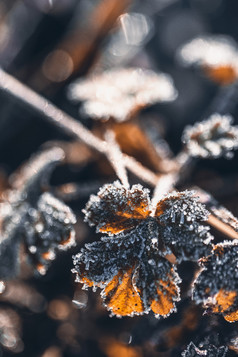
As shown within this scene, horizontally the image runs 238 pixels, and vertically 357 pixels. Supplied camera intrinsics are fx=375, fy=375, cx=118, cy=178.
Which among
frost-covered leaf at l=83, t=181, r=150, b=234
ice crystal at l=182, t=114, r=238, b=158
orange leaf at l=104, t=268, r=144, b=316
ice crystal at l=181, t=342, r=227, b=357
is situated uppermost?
ice crystal at l=182, t=114, r=238, b=158

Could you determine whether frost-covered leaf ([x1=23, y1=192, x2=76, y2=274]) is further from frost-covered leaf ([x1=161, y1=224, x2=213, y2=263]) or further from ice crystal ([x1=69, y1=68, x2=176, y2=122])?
ice crystal ([x1=69, y1=68, x2=176, y2=122])

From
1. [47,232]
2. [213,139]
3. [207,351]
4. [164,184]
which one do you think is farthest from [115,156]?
[207,351]

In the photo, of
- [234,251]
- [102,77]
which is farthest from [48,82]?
[234,251]

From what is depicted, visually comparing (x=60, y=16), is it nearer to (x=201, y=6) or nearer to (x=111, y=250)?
(x=201, y=6)

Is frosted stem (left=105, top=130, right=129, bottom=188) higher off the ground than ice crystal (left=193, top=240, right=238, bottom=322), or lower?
higher

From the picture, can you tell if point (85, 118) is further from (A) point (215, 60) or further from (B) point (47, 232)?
(B) point (47, 232)

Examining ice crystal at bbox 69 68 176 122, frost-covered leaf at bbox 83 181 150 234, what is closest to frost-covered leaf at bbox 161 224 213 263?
frost-covered leaf at bbox 83 181 150 234

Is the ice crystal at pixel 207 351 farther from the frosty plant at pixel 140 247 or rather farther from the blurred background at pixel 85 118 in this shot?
the frosty plant at pixel 140 247
